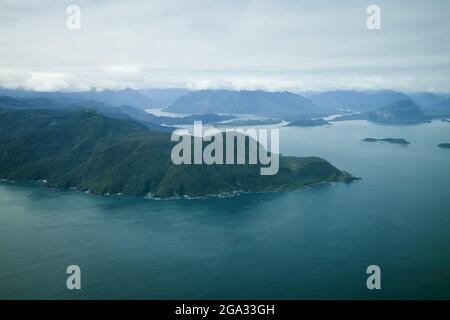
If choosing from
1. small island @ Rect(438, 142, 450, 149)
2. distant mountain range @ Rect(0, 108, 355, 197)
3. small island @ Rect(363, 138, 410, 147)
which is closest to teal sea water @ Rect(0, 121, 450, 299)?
distant mountain range @ Rect(0, 108, 355, 197)

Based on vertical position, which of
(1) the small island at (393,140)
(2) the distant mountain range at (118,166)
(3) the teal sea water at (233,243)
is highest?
(1) the small island at (393,140)

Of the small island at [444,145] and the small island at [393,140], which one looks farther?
the small island at [393,140]

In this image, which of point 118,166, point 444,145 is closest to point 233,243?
point 118,166

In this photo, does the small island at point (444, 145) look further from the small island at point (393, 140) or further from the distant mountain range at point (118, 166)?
the distant mountain range at point (118, 166)

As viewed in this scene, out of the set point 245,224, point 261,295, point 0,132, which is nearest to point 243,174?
point 245,224

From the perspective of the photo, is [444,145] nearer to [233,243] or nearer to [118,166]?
[118,166]

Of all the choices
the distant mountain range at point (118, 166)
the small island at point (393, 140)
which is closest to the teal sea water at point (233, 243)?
the distant mountain range at point (118, 166)
